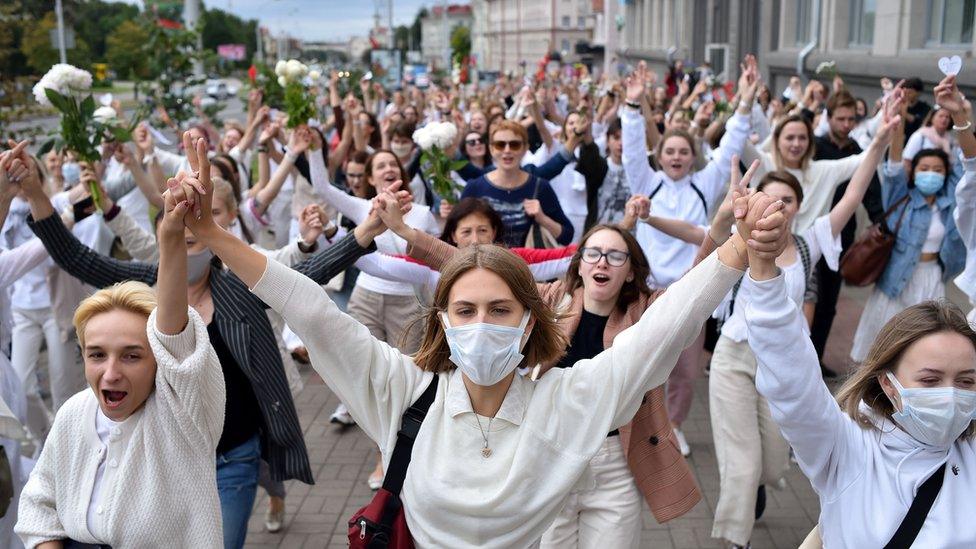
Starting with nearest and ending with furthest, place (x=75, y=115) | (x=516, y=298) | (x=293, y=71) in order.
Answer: (x=516, y=298), (x=75, y=115), (x=293, y=71)

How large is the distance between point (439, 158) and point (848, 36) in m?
14.0

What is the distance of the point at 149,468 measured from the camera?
312 cm

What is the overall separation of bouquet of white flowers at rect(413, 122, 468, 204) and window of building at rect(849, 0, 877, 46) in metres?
12.1

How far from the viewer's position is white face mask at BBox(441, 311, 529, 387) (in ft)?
9.25

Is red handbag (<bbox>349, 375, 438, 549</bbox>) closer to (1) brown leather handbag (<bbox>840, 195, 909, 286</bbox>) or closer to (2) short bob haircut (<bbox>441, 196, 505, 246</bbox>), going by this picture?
(2) short bob haircut (<bbox>441, 196, 505, 246</bbox>)

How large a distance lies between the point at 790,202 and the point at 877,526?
3018 mm

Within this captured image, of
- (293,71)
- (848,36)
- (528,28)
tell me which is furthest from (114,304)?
(528,28)

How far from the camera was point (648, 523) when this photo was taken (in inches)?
223

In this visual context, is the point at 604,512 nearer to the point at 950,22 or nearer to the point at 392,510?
the point at 392,510

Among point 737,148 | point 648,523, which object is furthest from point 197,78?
point 648,523

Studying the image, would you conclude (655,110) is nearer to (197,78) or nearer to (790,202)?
(197,78)

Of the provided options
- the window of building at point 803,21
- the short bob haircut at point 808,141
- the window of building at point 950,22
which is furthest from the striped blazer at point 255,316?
the window of building at point 803,21

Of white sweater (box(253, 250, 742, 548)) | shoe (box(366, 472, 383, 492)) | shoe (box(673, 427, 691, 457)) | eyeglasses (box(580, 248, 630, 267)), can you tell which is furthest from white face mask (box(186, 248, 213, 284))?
shoe (box(673, 427, 691, 457))

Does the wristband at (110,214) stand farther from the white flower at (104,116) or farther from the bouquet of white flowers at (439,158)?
the bouquet of white flowers at (439,158)
